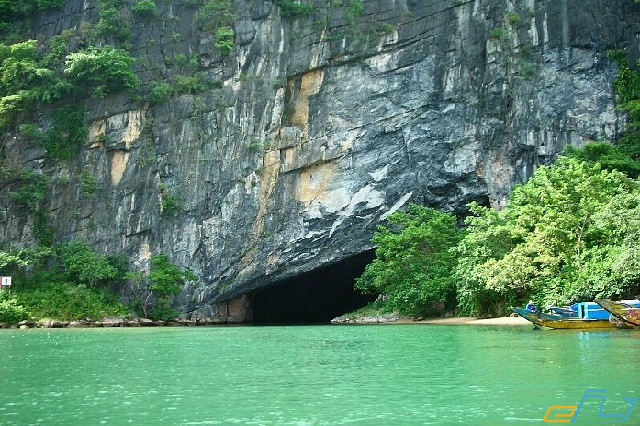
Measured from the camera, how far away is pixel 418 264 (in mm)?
32812

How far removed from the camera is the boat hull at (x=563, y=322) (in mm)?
21922

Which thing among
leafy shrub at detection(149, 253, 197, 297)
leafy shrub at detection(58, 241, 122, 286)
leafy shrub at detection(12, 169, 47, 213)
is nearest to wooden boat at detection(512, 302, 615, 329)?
leafy shrub at detection(149, 253, 197, 297)

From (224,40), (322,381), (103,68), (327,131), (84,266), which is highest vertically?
(224,40)

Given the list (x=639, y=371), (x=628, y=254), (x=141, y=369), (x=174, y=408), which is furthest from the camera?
(x=628, y=254)

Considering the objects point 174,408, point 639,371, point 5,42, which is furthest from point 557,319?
point 5,42

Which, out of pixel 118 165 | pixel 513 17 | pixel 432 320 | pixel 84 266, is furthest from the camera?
pixel 118 165

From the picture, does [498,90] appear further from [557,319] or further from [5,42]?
[5,42]

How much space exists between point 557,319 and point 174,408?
15425 millimetres

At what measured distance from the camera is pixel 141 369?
14133 millimetres

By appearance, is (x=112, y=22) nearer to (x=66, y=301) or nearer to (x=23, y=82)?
(x=23, y=82)

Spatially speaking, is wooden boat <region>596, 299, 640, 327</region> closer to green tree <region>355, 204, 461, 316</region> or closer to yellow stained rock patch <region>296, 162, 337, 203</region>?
green tree <region>355, 204, 461, 316</region>

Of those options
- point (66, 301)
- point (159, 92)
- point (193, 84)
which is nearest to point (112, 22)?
point (159, 92)

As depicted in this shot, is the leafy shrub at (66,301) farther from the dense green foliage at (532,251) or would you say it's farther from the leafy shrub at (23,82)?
the dense green foliage at (532,251)

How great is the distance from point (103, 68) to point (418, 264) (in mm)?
17947
